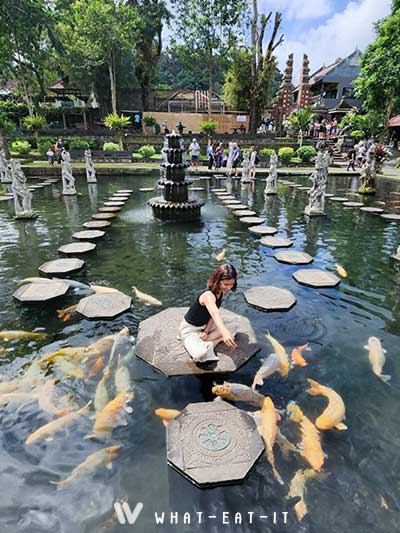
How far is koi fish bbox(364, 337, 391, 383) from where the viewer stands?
12.7ft

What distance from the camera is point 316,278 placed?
20.9ft

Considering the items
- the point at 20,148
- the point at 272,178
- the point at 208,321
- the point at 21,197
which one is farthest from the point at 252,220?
the point at 20,148

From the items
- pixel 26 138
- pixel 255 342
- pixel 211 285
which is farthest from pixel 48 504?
pixel 26 138

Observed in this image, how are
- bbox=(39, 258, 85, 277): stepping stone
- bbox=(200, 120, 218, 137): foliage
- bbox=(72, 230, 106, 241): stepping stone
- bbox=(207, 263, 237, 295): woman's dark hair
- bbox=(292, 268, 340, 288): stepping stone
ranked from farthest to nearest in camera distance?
bbox=(200, 120, 218, 137): foliage, bbox=(72, 230, 106, 241): stepping stone, bbox=(39, 258, 85, 277): stepping stone, bbox=(292, 268, 340, 288): stepping stone, bbox=(207, 263, 237, 295): woman's dark hair

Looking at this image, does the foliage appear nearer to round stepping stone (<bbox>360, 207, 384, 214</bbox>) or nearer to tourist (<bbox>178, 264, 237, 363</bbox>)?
round stepping stone (<bbox>360, 207, 384, 214</bbox>)

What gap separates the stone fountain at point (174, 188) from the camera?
10719 millimetres

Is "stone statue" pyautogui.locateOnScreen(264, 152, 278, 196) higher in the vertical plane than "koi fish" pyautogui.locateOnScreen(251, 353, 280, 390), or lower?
higher

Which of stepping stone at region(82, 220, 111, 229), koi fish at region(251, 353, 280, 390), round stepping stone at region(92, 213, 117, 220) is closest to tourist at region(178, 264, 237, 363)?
koi fish at region(251, 353, 280, 390)

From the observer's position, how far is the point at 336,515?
95.3 inches

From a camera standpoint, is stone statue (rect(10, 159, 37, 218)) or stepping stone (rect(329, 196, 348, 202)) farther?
stepping stone (rect(329, 196, 348, 202))

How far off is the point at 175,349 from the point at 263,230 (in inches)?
238

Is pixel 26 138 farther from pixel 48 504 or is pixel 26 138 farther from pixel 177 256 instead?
pixel 48 504

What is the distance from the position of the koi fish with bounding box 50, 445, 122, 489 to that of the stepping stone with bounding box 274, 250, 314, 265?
5410 millimetres

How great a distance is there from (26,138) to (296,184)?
25.7 meters
